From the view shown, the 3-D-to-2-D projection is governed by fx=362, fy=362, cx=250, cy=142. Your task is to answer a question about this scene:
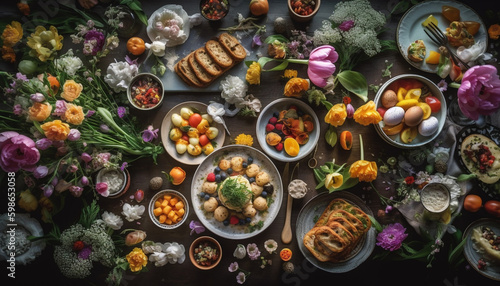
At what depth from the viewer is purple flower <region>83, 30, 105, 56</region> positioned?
2.14 meters

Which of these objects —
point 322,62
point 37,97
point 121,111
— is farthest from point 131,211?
point 322,62

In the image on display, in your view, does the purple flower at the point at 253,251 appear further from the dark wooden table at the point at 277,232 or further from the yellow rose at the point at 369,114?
the yellow rose at the point at 369,114

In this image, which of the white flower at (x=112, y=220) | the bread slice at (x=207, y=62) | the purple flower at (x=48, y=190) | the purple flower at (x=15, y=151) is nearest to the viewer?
the purple flower at (x=15, y=151)

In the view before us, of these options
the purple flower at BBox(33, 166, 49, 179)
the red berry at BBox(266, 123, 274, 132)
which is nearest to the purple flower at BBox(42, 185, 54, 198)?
the purple flower at BBox(33, 166, 49, 179)

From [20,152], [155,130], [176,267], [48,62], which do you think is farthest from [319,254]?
[48,62]

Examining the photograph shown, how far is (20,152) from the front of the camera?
168 cm

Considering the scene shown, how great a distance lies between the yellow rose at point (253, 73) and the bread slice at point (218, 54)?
0.43 ft

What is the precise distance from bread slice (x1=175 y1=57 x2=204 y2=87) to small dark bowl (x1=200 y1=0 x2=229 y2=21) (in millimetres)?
315

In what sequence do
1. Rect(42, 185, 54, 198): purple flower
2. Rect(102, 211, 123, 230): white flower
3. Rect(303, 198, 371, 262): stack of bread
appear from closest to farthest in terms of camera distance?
Rect(42, 185, 54, 198): purple flower < Rect(303, 198, 371, 262): stack of bread < Rect(102, 211, 123, 230): white flower

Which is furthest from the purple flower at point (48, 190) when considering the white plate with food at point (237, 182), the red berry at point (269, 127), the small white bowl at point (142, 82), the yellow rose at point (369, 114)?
the yellow rose at point (369, 114)

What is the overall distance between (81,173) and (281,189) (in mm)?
1153

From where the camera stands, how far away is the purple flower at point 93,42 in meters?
2.14

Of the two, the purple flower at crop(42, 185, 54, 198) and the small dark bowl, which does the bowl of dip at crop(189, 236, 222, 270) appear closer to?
the purple flower at crop(42, 185, 54, 198)

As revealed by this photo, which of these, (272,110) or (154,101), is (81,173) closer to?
(154,101)
